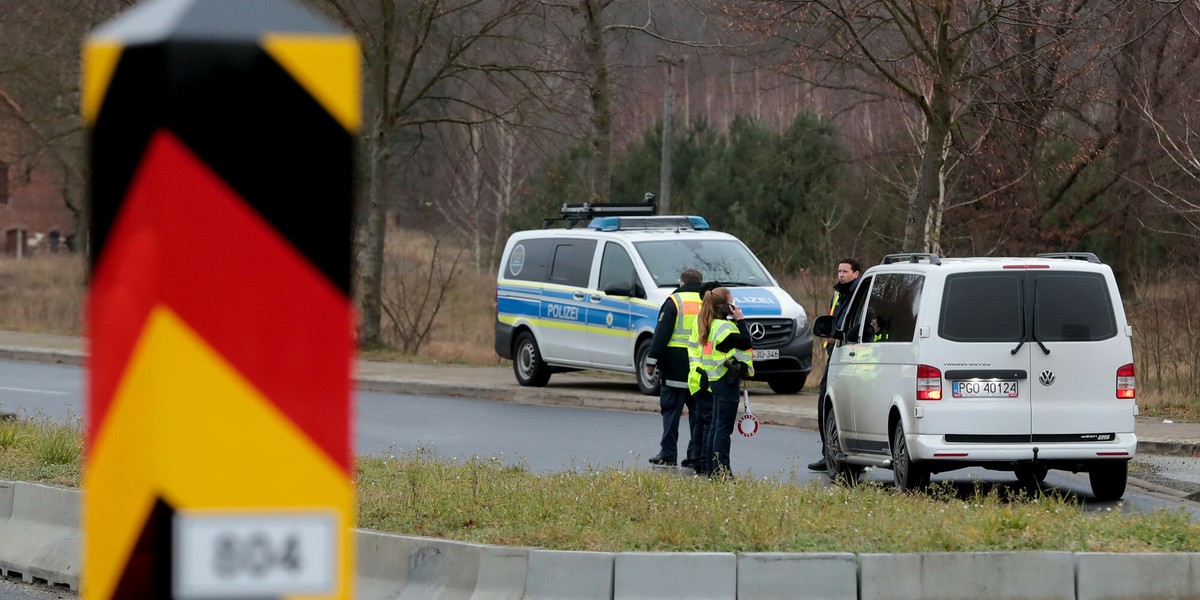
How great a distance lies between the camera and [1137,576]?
7512 millimetres

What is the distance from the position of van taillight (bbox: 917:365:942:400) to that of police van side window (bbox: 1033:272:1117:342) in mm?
835

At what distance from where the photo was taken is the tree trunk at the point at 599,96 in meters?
26.6

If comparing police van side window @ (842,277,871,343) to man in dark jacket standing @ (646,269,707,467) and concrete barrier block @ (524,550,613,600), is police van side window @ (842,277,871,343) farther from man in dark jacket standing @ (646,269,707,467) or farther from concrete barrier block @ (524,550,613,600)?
concrete barrier block @ (524,550,613,600)

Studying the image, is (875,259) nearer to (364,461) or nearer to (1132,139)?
(1132,139)

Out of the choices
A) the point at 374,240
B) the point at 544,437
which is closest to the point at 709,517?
the point at 544,437

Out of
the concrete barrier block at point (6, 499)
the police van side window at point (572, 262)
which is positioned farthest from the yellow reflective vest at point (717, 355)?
the police van side window at point (572, 262)

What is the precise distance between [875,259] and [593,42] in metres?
13.0

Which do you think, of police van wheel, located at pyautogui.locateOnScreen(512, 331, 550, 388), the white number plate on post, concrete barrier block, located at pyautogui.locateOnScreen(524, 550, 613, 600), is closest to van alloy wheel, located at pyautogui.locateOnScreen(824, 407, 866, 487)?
concrete barrier block, located at pyautogui.locateOnScreen(524, 550, 613, 600)

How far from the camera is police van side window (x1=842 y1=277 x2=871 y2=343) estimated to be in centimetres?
1316

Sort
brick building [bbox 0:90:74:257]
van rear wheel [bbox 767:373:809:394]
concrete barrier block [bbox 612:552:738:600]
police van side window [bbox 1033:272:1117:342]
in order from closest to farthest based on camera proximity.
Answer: concrete barrier block [bbox 612:552:738:600]
police van side window [bbox 1033:272:1117:342]
van rear wheel [bbox 767:373:809:394]
brick building [bbox 0:90:74:257]

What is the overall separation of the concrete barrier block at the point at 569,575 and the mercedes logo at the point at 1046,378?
18.1 feet

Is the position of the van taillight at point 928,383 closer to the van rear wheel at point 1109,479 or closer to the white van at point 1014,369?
the white van at point 1014,369

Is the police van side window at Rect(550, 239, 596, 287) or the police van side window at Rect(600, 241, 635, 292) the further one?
the police van side window at Rect(550, 239, 596, 287)

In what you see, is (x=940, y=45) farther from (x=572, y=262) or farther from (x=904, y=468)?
(x=904, y=468)
